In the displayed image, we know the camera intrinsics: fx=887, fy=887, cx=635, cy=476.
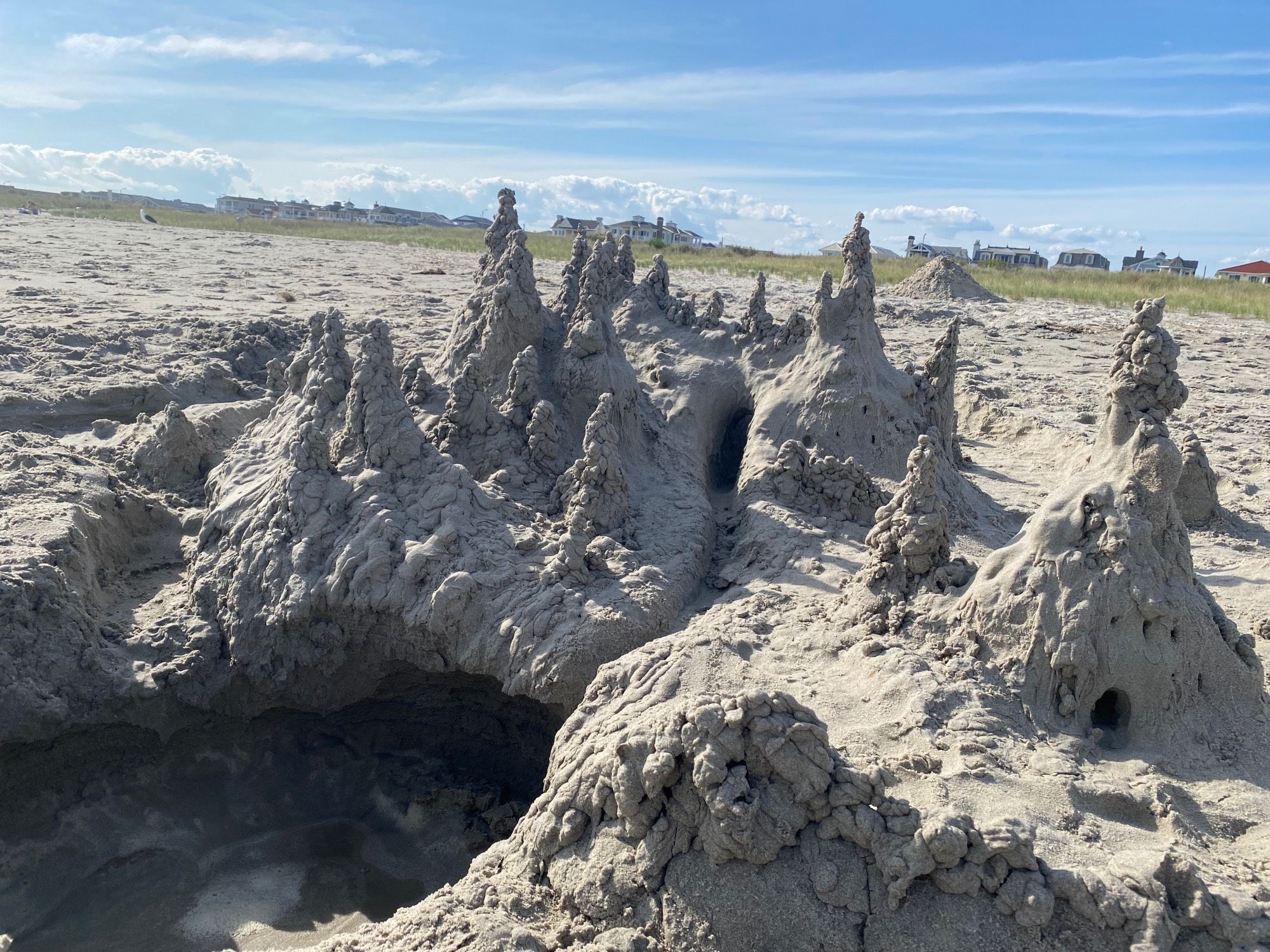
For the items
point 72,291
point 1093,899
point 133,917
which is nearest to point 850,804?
point 1093,899

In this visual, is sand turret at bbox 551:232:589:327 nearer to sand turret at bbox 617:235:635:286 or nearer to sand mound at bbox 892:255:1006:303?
sand turret at bbox 617:235:635:286

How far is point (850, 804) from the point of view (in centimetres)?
251

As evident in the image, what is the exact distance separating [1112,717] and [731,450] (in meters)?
3.18

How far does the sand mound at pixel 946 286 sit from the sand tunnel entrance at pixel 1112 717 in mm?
11774

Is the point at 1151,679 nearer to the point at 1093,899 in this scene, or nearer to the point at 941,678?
the point at 941,678

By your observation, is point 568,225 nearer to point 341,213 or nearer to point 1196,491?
point 341,213

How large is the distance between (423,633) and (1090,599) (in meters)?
2.79

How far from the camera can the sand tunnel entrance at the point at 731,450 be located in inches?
230

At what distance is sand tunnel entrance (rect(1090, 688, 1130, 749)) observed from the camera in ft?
10.5

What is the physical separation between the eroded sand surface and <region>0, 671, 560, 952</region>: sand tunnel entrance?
0.02 m

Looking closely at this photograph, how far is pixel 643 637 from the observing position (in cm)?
397

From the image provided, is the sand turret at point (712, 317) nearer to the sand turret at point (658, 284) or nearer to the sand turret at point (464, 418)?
the sand turret at point (658, 284)

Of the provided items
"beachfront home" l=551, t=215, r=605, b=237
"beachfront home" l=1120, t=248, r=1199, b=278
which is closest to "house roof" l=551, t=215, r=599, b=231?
"beachfront home" l=551, t=215, r=605, b=237

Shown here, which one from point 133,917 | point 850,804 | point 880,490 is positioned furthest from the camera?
point 880,490
